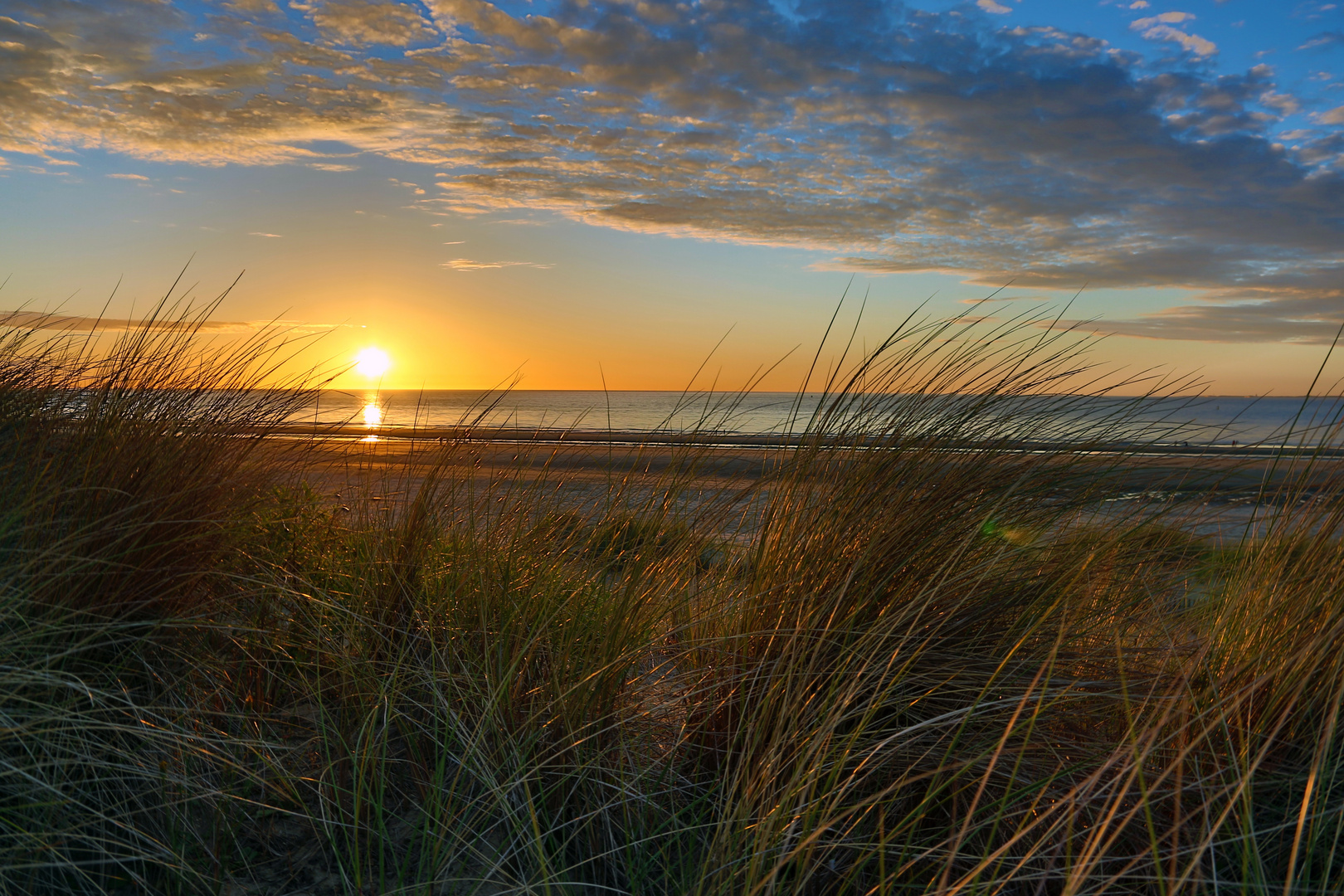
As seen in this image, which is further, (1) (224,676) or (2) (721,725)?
(1) (224,676)

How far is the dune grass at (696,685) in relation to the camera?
1.62 m

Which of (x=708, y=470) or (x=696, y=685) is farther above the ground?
(x=708, y=470)

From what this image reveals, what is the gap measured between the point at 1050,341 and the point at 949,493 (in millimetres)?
874

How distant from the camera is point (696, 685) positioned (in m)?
2.17

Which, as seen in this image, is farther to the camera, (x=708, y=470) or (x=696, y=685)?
(x=708, y=470)

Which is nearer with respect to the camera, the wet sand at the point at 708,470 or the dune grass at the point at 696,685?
the dune grass at the point at 696,685

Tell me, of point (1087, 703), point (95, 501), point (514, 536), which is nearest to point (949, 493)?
point (1087, 703)

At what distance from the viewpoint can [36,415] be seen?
2.92 meters

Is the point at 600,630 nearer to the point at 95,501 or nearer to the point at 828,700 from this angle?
the point at 828,700

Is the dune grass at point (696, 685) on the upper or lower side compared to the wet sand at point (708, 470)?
lower

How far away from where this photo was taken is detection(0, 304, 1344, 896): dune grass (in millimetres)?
1624

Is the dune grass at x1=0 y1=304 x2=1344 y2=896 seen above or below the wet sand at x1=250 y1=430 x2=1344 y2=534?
below

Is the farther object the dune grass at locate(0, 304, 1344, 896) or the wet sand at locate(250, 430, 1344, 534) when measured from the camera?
the wet sand at locate(250, 430, 1344, 534)

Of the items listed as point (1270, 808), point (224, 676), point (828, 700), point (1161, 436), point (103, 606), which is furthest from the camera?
point (1161, 436)
